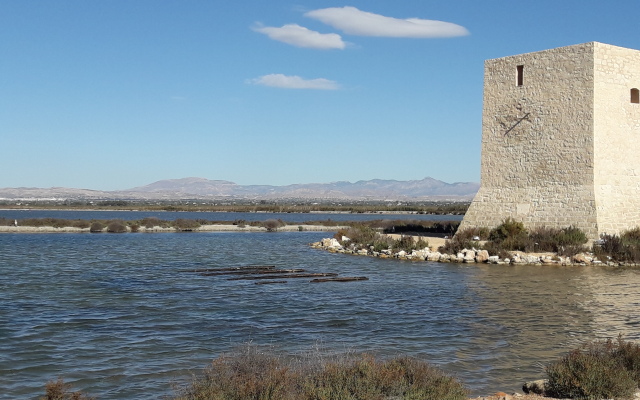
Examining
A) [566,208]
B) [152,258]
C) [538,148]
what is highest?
[538,148]

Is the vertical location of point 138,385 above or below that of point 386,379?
below

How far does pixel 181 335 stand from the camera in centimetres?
970

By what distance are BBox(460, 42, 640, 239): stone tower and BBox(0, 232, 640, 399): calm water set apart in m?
2.70

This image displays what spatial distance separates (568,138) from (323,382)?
17132mm

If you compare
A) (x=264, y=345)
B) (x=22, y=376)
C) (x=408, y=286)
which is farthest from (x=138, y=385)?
(x=408, y=286)

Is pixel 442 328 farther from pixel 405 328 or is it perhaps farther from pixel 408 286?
pixel 408 286

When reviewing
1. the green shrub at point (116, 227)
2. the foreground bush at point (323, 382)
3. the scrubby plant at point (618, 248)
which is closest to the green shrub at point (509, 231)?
the scrubby plant at point (618, 248)

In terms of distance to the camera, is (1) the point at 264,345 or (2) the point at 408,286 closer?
(1) the point at 264,345

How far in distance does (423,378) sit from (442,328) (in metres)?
4.59

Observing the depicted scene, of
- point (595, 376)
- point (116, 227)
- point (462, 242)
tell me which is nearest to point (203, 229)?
point (116, 227)

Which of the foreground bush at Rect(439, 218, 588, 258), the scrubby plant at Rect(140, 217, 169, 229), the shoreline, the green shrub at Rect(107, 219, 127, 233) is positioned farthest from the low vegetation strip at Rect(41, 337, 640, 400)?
the scrubby plant at Rect(140, 217, 169, 229)

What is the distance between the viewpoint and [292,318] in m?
11.2

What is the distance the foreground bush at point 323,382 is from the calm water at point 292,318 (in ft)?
4.20

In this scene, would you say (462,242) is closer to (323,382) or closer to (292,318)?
(292,318)
